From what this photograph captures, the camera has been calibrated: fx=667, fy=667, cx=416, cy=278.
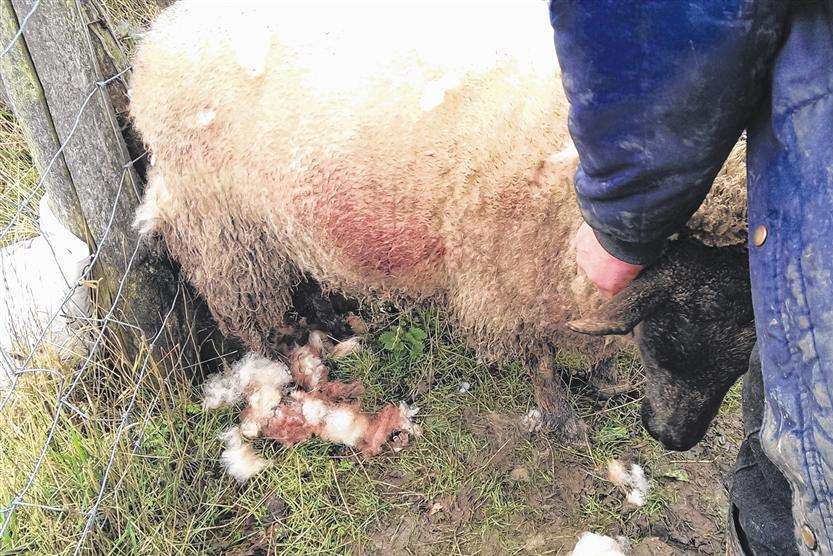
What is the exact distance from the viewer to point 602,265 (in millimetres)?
1384

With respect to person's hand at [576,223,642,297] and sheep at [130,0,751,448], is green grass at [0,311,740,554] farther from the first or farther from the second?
person's hand at [576,223,642,297]

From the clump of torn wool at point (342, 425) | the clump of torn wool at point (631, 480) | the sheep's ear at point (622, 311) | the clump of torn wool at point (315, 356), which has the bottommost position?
the clump of torn wool at point (631, 480)

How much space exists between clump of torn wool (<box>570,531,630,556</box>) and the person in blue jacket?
1.47m

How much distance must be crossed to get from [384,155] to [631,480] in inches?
61.7

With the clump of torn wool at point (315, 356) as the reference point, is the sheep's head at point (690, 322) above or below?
above

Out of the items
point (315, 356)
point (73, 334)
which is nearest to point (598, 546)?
point (315, 356)

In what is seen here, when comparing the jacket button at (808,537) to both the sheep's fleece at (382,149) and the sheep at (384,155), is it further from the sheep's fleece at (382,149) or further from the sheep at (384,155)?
the sheep's fleece at (382,149)

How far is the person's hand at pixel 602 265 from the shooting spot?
4.46 ft

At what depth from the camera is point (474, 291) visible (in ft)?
7.54

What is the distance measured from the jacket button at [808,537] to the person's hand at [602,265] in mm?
551

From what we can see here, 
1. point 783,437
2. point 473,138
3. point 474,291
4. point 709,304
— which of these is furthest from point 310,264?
point 783,437

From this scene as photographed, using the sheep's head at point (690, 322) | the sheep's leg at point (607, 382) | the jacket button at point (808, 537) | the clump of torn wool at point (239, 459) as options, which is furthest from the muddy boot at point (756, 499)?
the clump of torn wool at point (239, 459)

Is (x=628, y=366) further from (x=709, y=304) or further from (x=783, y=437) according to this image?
(x=783, y=437)

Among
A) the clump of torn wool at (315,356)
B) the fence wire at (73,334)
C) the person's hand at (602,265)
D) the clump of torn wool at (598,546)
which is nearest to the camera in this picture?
the person's hand at (602,265)
